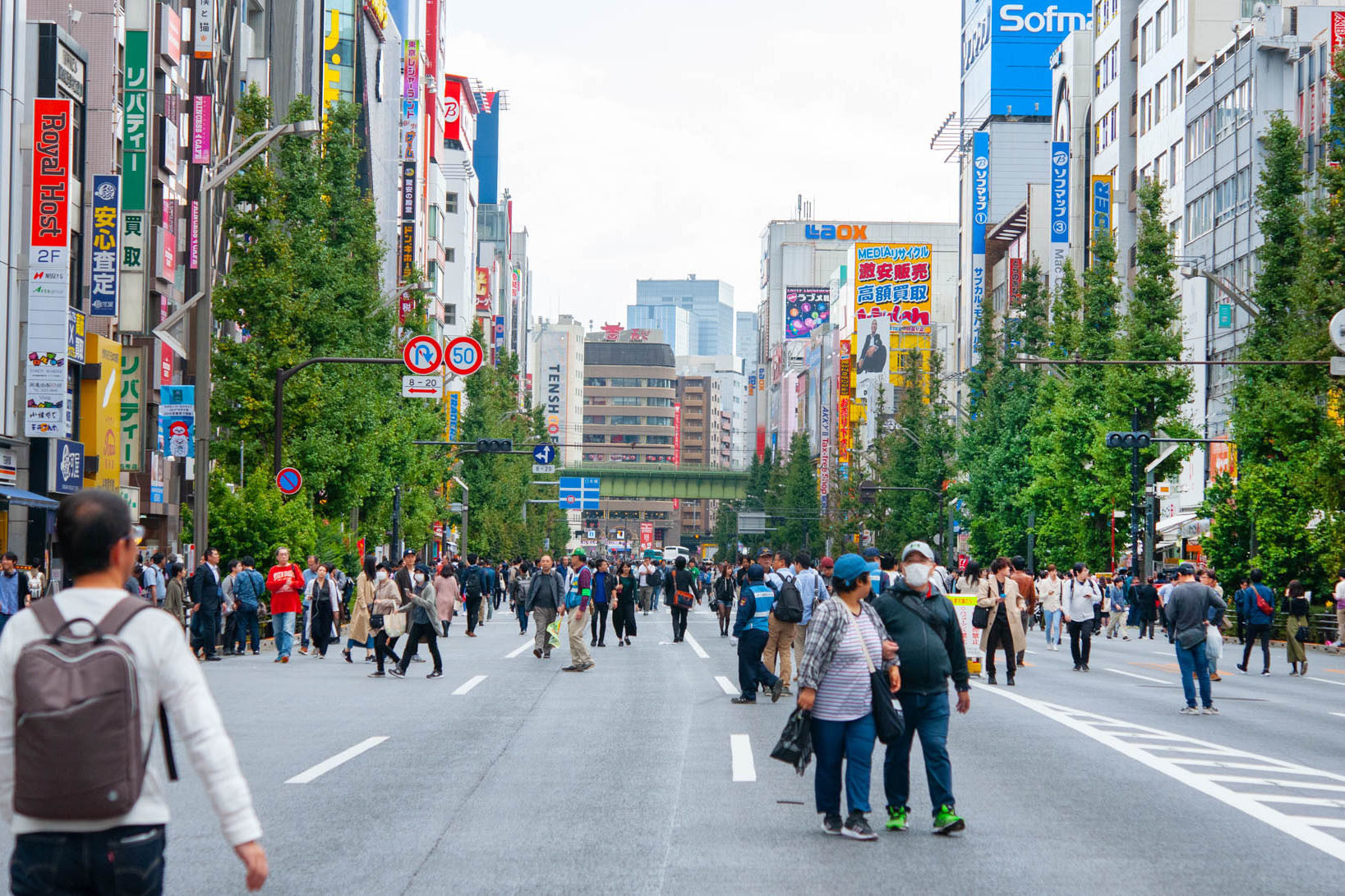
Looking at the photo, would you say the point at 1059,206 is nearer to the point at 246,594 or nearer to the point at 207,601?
the point at 246,594

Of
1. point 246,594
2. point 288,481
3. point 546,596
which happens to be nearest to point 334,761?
point 546,596

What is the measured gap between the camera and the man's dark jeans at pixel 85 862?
398 centimetres

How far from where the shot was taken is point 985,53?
106 meters

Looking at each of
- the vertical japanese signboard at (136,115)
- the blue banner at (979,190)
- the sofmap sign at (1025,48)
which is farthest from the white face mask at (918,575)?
the sofmap sign at (1025,48)

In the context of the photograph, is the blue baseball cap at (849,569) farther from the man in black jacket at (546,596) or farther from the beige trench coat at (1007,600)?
the man in black jacket at (546,596)

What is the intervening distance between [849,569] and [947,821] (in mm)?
1530

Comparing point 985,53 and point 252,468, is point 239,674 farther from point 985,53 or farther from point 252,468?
point 985,53

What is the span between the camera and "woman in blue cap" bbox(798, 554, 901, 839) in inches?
348

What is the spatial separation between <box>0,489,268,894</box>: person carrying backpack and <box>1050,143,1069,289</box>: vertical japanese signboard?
73260 millimetres

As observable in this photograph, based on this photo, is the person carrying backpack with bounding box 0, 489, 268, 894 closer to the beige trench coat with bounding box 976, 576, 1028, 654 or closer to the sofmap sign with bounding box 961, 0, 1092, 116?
the beige trench coat with bounding box 976, 576, 1028, 654

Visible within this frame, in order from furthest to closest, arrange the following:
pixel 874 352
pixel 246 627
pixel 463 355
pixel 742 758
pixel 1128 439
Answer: pixel 874 352 < pixel 1128 439 < pixel 463 355 < pixel 246 627 < pixel 742 758

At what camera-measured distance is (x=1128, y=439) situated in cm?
4497

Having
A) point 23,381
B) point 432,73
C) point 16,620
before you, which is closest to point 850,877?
point 16,620

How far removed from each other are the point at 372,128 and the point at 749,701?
61.0m
